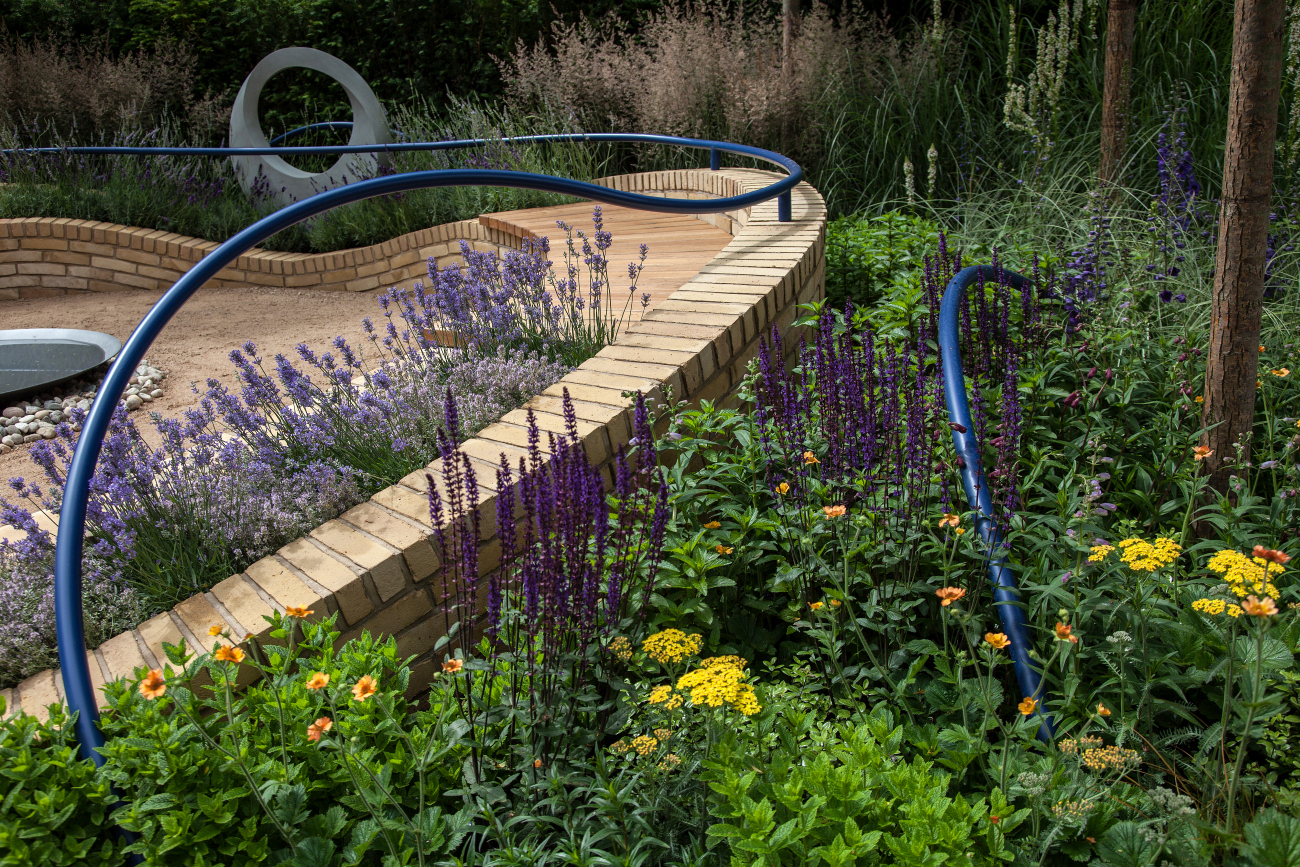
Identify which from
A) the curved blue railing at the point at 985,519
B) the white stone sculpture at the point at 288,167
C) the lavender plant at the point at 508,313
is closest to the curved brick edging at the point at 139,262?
the white stone sculpture at the point at 288,167

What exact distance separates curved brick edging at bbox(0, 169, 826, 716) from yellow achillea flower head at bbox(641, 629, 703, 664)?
2.48ft

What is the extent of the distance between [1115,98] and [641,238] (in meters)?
2.81

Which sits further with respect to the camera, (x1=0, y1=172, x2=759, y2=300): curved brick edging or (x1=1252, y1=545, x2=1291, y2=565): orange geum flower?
(x1=0, y1=172, x2=759, y2=300): curved brick edging

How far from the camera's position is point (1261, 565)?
1.54 metres

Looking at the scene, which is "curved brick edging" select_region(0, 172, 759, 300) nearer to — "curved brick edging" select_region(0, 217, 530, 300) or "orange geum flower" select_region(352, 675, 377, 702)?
"curved brick edging" select_region(0, 217, 530, 300)

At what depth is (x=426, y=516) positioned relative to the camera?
2264 mm

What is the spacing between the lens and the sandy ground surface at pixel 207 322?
5.65 m

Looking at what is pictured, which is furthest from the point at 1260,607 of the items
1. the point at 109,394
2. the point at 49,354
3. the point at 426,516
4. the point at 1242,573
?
the point at 49,354

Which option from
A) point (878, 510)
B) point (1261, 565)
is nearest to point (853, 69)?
point (878, 510)

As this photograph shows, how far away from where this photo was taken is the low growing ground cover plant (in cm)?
231

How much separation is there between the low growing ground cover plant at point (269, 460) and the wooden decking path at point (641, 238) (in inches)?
35.5

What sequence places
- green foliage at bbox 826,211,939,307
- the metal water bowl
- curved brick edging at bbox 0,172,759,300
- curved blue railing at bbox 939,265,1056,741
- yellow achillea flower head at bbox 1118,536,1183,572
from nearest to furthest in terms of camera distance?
1. yellow achillea flower head at bbox 1118,536,1183,572
2. curved blue railing at bbox 939,265,1056,741
3. green foliage at bbox 826,211,939,307
4. the metal water bowl
5. curved brick edging at bbox 0,172,759,300

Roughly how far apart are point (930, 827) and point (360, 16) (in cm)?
1177

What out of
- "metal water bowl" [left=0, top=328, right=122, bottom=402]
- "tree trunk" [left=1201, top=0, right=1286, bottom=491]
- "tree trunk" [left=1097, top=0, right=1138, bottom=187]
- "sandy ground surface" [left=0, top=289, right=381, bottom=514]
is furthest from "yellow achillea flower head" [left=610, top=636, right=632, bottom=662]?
"metal water bowl" [left=0, top=328, right=122, bottom=402]
